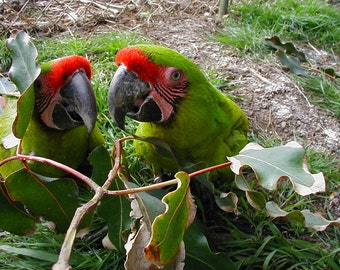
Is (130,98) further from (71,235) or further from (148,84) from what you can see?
(71,235)

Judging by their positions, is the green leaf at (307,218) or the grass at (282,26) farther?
the grass at (282,26)

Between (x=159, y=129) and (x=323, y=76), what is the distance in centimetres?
142

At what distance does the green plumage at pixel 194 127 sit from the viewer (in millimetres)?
1463

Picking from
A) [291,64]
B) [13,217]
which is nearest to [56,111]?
[13,217]

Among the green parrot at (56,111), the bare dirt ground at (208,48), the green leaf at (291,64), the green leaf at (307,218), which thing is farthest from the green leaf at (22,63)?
the green leaf at (291,64)

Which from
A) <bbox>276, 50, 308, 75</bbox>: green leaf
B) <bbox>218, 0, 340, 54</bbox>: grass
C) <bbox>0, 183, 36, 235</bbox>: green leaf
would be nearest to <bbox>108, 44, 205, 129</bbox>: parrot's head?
<bbox>0, 183, 36, 235</bbox>: green leaf

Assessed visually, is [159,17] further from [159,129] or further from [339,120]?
[159,129]

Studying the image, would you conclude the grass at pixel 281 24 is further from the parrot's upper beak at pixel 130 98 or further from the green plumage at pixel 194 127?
the parrot's upper beak at pixel 130 98

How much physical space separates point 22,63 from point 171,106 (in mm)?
507

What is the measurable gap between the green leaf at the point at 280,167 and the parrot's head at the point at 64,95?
571 millimetres

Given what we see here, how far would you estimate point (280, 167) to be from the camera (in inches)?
42.5

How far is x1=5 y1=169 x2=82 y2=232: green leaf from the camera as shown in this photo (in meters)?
1.22

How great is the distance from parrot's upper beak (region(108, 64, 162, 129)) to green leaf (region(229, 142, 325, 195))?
405 mm

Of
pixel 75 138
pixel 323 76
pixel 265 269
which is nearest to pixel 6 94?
pixel 75 138
